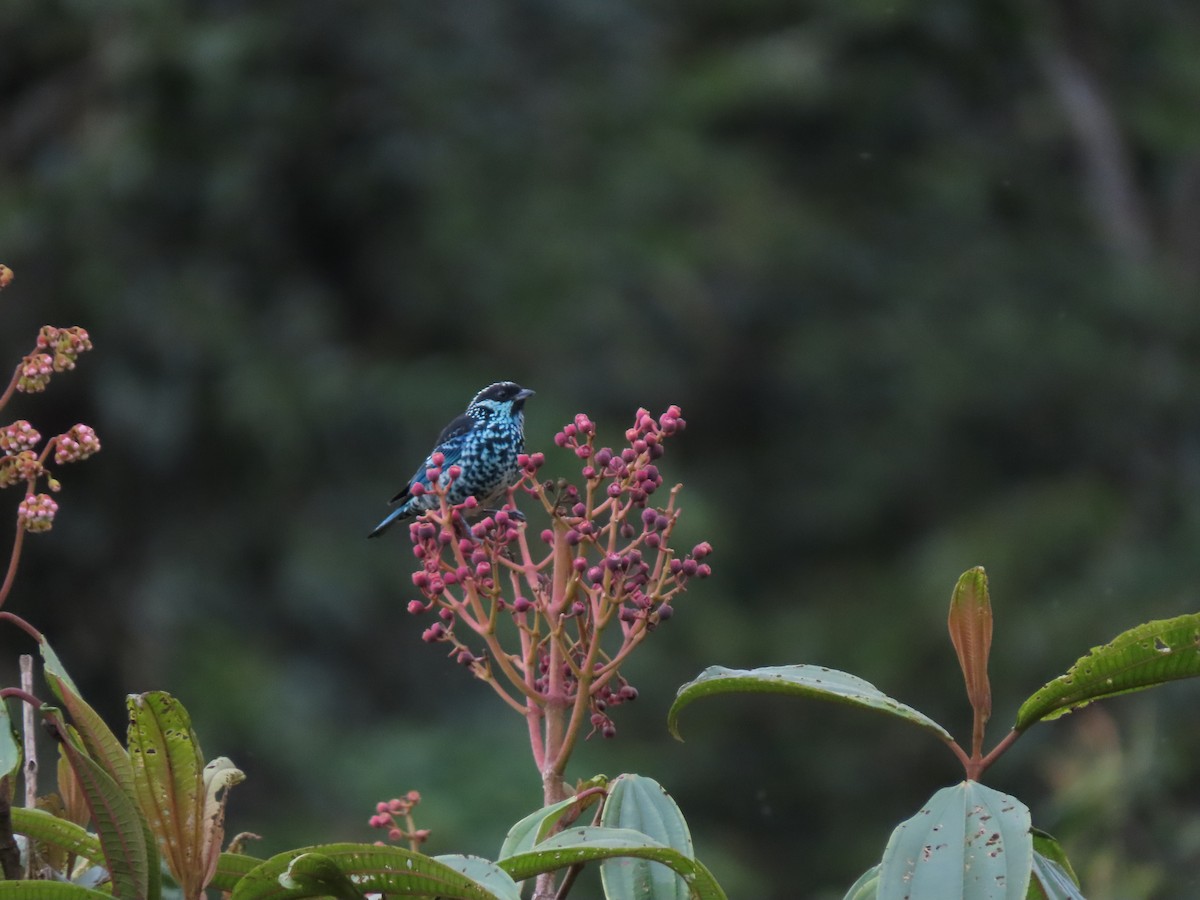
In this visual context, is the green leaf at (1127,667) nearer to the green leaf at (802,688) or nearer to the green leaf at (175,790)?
the green leaf at (802,688)

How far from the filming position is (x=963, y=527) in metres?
11.4

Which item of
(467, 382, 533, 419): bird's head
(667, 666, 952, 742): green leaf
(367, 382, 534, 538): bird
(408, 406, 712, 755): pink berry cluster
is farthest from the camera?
(467, 382, 533, 419): bird's head

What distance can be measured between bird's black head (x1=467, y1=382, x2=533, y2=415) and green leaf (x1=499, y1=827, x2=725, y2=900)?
2.39 m

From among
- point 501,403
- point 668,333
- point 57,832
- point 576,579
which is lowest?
point 57,832

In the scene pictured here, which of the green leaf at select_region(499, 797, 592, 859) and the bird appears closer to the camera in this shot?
the green leaf at select_region(499, 797, 592, 859)

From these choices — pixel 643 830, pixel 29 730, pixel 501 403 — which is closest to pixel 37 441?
pixel 29 730

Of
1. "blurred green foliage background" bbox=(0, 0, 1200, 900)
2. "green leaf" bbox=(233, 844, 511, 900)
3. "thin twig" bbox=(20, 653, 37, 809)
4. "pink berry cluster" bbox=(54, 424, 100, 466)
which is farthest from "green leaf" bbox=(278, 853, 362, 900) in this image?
"blurred green foliage background" bbox=(0, 0, 1200, 900)

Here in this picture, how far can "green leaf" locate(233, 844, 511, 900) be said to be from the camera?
1.27 m

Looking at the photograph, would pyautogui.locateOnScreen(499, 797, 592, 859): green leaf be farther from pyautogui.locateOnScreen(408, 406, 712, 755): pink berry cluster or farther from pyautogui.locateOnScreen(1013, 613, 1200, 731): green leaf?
pyautogui.locateOnScreen(1013, 613, 1200, 731): green leaf

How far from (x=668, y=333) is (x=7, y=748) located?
10.9m

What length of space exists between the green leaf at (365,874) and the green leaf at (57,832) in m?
0.18

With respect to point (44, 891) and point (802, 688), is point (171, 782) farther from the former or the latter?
point (802, 688)

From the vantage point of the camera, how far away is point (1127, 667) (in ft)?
4.89

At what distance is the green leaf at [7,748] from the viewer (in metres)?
1.24
